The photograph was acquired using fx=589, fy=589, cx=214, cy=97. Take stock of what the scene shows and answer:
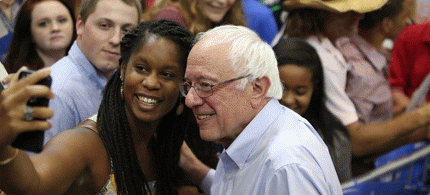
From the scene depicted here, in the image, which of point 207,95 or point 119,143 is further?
point 119,143

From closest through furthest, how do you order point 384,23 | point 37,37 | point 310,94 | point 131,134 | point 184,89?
1. point 184,89
2. point 131,134
3. point 310,94
4. point 37,37
5. point 384,23

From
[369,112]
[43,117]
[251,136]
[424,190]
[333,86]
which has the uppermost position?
[43,117]

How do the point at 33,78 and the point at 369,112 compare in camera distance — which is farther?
the point at 369,112

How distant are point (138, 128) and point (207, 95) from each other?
539mm

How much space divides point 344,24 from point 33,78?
9.08ft

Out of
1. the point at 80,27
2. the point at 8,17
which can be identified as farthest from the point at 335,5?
the point at 8,17

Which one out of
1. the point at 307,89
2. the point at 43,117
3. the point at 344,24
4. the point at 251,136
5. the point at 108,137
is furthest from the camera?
the point at 344,24

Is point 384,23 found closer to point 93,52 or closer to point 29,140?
point 93,52

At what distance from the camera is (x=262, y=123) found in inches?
78.3

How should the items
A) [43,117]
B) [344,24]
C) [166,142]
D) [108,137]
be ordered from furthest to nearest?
[344,24] → [166,142] → [108,137] → [43,117]

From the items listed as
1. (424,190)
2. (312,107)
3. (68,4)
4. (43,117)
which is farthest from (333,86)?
(43,117)

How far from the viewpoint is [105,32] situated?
10.3 feet

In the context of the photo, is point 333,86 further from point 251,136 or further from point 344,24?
point 251,136

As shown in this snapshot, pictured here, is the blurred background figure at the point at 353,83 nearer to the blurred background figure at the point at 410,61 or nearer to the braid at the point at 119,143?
the blurred background figure at the point at 410,61
